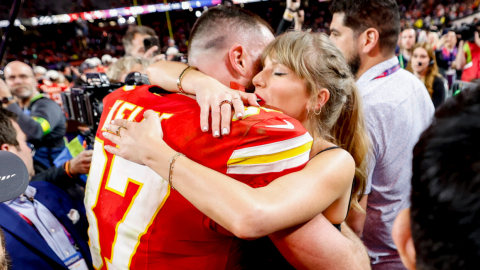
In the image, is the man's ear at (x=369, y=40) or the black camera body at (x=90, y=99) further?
the black camera body at (x=90, y=99)

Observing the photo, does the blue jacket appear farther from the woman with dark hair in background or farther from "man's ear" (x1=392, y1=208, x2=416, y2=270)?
the woman with dark hair in background

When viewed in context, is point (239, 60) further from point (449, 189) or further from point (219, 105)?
point (449, 189)

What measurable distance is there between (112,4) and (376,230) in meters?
27.5

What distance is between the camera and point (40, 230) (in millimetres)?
1441

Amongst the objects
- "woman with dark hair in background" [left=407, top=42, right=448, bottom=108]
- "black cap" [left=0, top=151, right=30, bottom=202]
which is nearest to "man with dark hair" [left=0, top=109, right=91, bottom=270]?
"black cap" [left=0, top=151, right=30, bottom=202]

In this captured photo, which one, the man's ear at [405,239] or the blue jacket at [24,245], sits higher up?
the man's ear at [405,239]

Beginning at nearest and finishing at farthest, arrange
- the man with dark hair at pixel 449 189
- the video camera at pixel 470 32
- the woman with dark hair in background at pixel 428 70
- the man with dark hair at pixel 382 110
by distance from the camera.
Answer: the man with dark hair at pixel 449 189
the man with dark hair at pixel 382 110
the woman with dark hair in background at pixel 428 70
the video camera at pixel 470 32

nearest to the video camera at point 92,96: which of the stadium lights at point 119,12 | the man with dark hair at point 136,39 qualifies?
the man with dark hair at point 136,39

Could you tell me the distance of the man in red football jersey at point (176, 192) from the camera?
33.9 inches

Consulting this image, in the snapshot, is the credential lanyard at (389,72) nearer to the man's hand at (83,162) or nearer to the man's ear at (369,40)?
the man's ear at (369,40)

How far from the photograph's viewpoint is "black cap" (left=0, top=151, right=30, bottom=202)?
0.88 metres

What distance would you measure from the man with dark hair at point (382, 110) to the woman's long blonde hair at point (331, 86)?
0.12m

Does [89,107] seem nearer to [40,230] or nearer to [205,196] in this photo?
[40,230]

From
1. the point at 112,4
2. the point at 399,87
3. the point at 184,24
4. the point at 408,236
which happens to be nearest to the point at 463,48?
the point at 399,87
